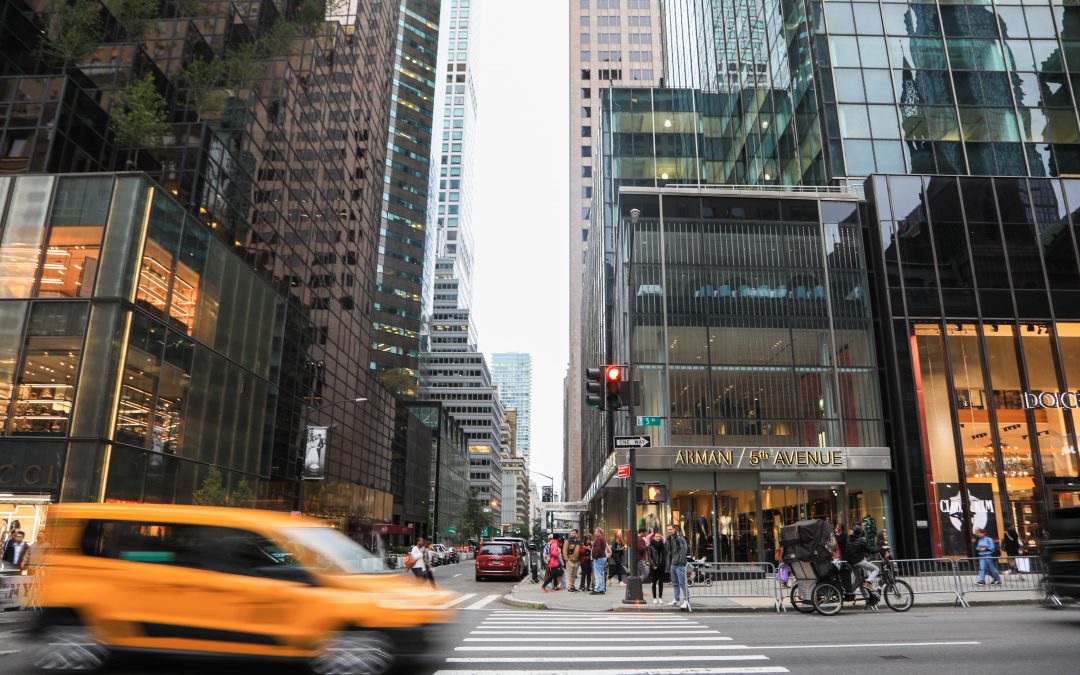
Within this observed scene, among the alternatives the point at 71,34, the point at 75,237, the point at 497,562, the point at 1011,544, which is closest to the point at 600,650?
the point at 497,562

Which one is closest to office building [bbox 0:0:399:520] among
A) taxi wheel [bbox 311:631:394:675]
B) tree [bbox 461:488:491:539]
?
taxi wheel [bbox 311:631:394:675]

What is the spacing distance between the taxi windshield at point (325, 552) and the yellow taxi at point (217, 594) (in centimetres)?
1

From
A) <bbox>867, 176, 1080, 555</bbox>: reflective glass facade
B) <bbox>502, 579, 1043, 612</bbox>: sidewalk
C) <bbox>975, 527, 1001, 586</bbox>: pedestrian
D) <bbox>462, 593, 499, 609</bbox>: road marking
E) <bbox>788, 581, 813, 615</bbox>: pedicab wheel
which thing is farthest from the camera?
<bbox>867, 176, 1080, 555</bbox>: reflective glass facade

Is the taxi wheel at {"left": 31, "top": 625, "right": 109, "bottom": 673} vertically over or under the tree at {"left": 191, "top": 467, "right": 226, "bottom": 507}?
under

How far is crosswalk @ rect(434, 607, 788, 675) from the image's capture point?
7.91 m

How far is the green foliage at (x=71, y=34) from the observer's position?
31234 mm

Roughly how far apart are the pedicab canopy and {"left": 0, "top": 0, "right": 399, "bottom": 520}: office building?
→ 69.6 ft

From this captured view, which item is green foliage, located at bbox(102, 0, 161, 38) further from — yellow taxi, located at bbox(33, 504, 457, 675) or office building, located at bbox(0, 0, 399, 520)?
yellow taxi, located at bbox(33, 504, 457, 675)

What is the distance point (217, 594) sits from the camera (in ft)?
22.9

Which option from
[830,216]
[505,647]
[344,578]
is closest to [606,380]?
[505,647]

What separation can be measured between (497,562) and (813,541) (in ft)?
58.7

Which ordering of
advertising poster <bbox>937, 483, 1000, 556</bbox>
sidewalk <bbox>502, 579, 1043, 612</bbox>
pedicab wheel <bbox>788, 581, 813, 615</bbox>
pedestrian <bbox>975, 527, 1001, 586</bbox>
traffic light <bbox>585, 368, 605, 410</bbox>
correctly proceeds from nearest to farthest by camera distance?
pedicab wheel <bbox>788, 581, 813, 615</bbox>, sidewalk <bbox>502, 579, 1043, 612</bbox>, traffic light <bbox>585, 368, 605, 410</bbox>, pedestrian <bbox>975, 527, 1001, 586</bbox>, advertising poster <bbox>937, 483, 1000, 556</bbox>

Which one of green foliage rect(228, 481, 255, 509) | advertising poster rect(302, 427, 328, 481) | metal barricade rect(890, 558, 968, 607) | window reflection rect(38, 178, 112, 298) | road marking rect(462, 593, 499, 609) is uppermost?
window reflection rect(38, 178, 112, 298)

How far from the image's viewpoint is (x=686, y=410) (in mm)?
29031
